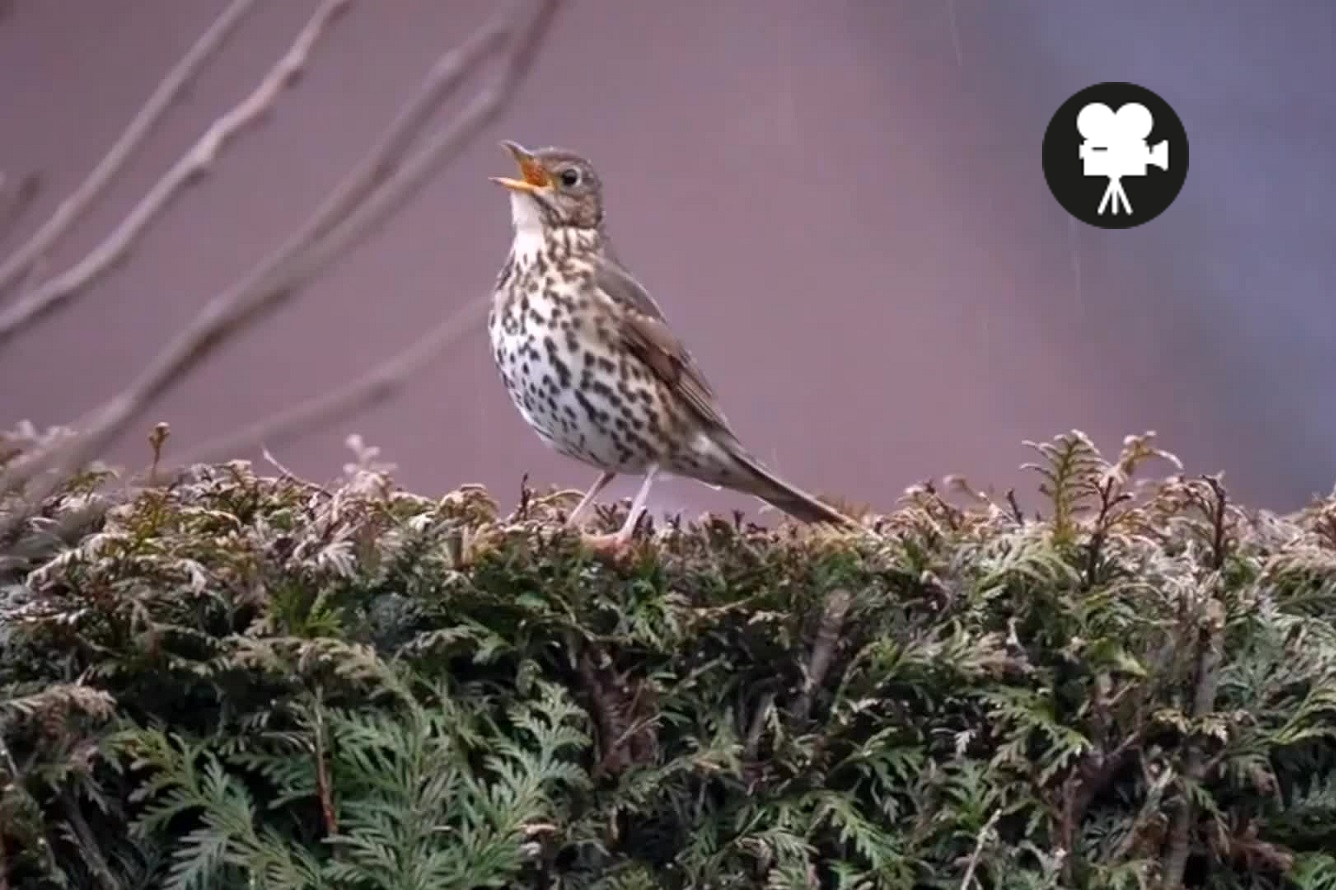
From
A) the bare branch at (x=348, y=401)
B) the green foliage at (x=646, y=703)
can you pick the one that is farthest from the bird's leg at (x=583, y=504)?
the bare branch at (x=348, y=401)

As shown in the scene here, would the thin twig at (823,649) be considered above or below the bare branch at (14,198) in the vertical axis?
above

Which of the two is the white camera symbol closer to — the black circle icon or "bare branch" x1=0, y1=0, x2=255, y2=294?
the black circle icon

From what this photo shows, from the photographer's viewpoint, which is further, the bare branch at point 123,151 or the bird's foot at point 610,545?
the bird's foot at point 610,545

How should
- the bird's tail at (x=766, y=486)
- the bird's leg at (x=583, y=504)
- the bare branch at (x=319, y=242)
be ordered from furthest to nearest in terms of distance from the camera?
the bird's tail at (x=766, y=486)
the bird's leg at (x=583, y=504)
the bare branch at (x=319, y=242)

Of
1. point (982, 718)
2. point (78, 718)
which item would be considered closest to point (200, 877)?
point (78, 718)

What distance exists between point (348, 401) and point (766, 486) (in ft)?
4.74

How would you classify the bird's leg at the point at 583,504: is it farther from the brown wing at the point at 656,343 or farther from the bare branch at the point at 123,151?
the bare branch at the point at 123,151

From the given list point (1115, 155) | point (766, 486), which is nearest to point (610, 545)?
point (766, 486)

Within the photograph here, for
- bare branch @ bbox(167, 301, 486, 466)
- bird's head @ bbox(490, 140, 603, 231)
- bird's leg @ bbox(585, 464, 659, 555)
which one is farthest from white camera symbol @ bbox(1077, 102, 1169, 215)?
bare branch @ bbox(167, 301, 486, 466)

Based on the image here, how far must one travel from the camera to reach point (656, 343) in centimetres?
208

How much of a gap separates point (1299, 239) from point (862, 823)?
2.70m

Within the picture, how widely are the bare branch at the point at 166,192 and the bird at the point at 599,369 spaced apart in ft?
4.46

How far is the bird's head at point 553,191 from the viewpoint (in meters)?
2.16

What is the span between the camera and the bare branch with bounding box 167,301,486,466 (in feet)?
2.20
